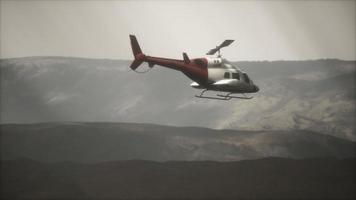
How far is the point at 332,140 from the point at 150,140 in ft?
50.5

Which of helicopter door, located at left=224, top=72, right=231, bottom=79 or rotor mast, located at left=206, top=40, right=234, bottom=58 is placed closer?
rotor mast, located at left=206, top=40, right=234, bottom=58

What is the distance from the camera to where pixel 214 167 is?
26594 mm

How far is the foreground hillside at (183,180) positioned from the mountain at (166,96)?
95.0 feet

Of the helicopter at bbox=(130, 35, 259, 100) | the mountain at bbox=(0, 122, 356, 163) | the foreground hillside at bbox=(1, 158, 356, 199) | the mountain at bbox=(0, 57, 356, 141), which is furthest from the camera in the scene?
the mountain at bbox=(0, 57, 356, 141)

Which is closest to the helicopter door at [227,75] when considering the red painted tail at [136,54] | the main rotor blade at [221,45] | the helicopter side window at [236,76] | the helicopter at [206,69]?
the helicopter at [206,69]

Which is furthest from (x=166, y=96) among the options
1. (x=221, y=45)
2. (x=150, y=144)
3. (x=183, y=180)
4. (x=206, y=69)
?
(x=221, y=45)

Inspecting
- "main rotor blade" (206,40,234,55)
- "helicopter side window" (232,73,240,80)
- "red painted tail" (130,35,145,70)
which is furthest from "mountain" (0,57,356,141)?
"red painted tail" (130,35,145,70)

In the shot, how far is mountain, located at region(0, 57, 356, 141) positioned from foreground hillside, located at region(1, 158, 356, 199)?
29.0 m

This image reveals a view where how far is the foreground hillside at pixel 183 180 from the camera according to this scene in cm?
2173

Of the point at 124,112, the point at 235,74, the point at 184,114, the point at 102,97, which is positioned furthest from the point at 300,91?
the point at 235,74

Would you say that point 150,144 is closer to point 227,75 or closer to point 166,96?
point 227,75

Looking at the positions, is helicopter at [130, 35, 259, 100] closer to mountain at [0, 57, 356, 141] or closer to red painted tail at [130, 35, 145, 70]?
red painted tail at [130, 35, 145, 70]

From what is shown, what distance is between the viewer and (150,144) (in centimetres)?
3438

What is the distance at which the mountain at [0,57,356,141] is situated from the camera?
202ft
